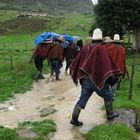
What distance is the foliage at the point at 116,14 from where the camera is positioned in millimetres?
32469

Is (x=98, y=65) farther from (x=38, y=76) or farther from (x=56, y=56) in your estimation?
(x=38, y=76)

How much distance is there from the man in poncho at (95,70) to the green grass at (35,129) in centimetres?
66

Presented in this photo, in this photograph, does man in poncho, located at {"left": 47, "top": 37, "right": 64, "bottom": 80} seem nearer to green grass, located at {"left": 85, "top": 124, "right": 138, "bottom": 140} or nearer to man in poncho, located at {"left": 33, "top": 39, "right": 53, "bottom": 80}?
man in poncho, located at {"left": 33, "top": 39, "right": 53, "bottom": 80}

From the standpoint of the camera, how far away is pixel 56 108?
1435 centimetres

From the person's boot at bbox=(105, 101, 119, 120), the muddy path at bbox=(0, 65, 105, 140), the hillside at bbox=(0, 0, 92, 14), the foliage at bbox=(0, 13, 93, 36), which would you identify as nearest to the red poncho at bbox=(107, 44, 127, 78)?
the muddy path at bbox=(0, 65, 105, 140)

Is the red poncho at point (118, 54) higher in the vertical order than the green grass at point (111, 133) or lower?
higher

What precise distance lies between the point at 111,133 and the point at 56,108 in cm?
345

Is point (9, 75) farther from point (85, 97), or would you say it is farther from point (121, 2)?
point (121, 2)

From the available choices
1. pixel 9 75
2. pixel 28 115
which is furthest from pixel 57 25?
pixel 28 115

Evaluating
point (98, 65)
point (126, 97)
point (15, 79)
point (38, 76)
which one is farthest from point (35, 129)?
point (38, 76)

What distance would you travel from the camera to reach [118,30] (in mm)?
33250

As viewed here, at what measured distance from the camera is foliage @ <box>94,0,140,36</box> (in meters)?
32.5

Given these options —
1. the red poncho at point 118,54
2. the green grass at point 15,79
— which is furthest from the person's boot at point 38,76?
the red poncho at point 118,54

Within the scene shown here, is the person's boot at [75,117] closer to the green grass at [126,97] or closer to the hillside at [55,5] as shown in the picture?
the green grass at [126,97]
